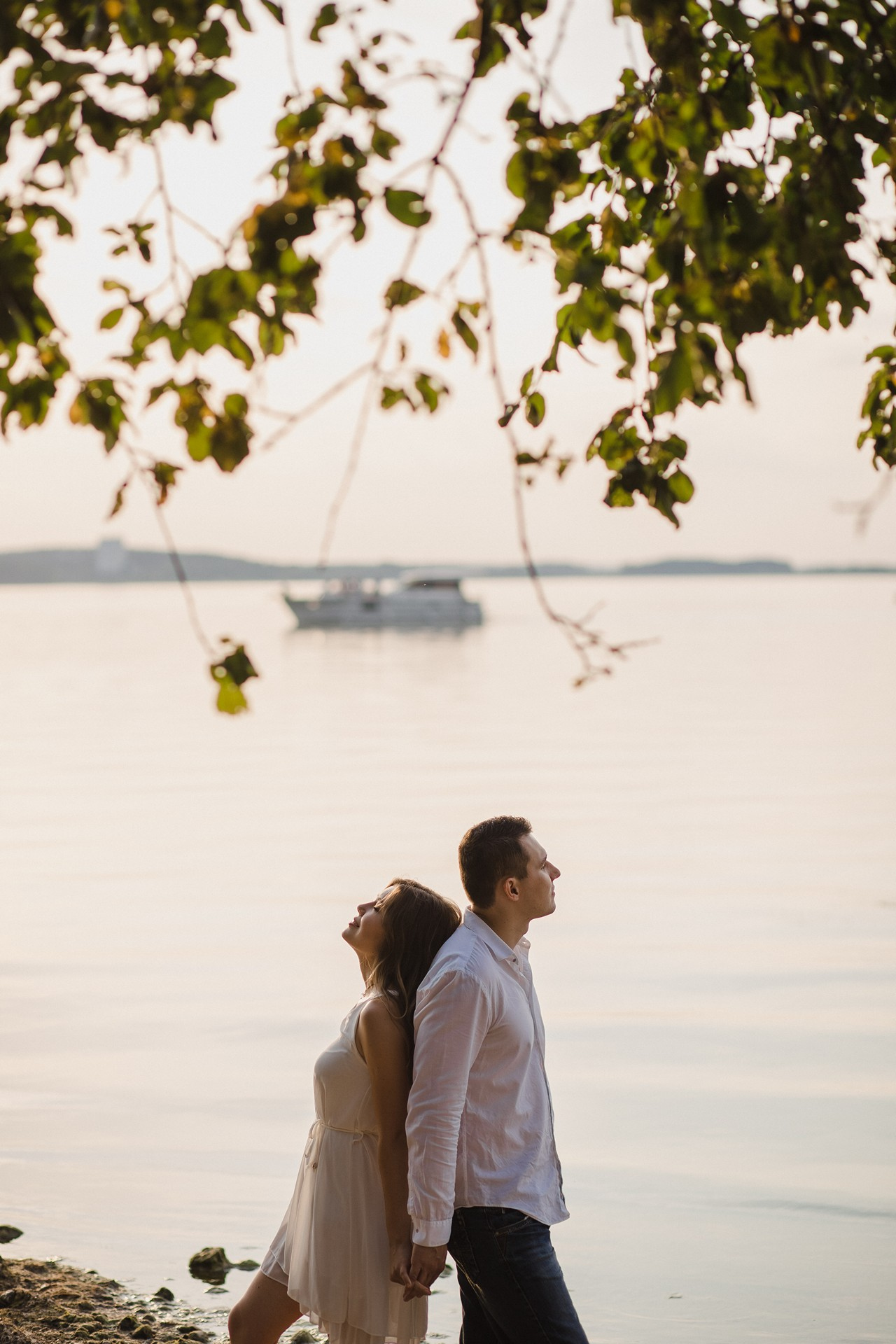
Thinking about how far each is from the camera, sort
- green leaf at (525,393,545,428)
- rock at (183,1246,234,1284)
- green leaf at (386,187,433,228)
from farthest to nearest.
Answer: rock at (183,1246,234,1284) < green leaf at (525,393,545,428) < green leaf at (386,187,433,228)

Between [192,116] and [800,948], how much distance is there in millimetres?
9765

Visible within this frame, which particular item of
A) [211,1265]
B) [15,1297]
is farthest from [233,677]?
[211,1265]

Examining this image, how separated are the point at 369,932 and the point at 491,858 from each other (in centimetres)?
40

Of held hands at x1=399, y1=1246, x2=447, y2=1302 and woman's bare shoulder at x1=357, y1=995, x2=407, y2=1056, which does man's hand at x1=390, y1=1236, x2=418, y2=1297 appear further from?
woman's bare shoulder at x1=357, y1=995, x2=407, y2=1056

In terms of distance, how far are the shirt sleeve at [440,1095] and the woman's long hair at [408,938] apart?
0.25 metres

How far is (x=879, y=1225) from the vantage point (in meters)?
6.84

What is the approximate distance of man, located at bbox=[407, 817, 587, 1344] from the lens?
11.9 ft

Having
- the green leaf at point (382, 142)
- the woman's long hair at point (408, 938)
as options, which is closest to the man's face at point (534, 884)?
the woman's long hair at point (408, 938)

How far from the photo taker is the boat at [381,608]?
298ft

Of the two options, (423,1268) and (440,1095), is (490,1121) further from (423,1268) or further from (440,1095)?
(423,1268)

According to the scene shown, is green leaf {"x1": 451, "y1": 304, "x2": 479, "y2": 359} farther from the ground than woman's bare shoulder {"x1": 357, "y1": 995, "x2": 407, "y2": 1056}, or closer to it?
farther from the ground

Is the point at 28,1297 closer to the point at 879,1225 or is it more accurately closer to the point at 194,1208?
the point at 194,1208

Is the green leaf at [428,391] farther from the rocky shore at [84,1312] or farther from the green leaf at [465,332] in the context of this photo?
the rocky shore at [84,1312]

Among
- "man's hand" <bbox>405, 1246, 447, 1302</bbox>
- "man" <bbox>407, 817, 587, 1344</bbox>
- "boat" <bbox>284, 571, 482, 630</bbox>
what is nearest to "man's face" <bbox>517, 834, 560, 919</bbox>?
"man" <bbox>407, 817, 587, 1344</bbox>
